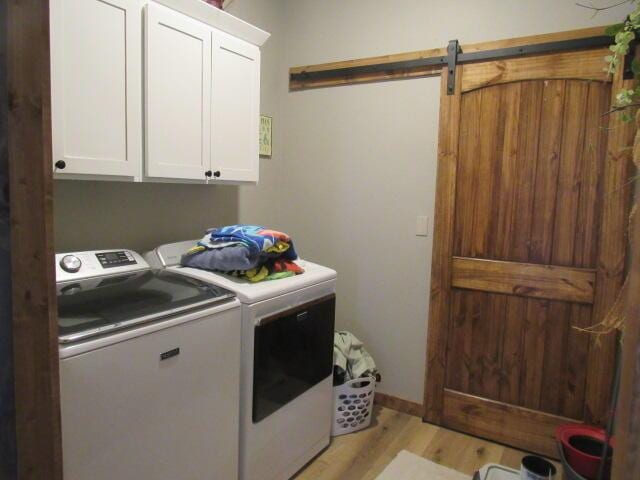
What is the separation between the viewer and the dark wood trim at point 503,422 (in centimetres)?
230

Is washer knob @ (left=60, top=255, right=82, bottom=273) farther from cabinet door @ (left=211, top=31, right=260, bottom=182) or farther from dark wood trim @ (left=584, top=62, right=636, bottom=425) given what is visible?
dark wood trim @ (left=584, top=62, right=636, bottom=425)

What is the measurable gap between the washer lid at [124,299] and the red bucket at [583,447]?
5.16 feet

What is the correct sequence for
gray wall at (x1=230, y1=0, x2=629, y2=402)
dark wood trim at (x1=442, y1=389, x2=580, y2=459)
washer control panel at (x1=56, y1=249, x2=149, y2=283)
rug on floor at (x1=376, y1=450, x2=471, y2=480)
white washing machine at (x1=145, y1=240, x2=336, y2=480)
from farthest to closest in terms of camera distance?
1. gray wall at (x1=230, y1=0, x2=629, y2=402)
2. dark wood trim at (x1=442, y1=389, x2=580, y2=459)
3. rug on floor at (x1=376, y1=450, x2=471, y2=480)
4. white washing machine at (x1=145, y1=240, x2=336, y2=480)
5. washer control panel at (x1=56, y1=249, x2=149, y2=283)

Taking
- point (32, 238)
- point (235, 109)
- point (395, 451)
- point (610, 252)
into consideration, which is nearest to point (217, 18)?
point (235, 109)

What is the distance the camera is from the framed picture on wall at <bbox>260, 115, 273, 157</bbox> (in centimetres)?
282

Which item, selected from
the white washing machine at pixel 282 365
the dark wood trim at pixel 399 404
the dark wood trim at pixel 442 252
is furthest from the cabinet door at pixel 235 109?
the dark wood trim at pixel 399 404

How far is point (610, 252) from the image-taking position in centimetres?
208

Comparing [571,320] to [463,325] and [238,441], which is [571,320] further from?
[238,441]

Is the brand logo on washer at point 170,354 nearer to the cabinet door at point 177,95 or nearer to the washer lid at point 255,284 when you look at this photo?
the washer lid at point 255,284

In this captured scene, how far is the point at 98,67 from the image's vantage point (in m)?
1.52

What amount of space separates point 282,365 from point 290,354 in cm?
7

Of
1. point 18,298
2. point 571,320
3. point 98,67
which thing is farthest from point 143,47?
point 571,320

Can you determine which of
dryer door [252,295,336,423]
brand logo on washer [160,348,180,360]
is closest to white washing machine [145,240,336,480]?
dryer door [252,295,336,423]

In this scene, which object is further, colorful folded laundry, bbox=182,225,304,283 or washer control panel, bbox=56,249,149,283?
colorful folded laundry, bbox=182,225,304,283
